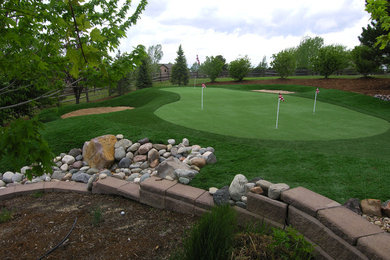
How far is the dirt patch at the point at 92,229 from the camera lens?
242 centimetres

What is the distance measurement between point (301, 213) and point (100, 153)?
4140 mm

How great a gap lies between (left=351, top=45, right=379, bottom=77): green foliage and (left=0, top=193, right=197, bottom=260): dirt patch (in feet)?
60.9

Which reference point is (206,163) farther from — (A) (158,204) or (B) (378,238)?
(B) (378,238)

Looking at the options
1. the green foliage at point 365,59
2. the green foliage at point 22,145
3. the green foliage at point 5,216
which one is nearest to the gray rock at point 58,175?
the green foliage at point 5,216

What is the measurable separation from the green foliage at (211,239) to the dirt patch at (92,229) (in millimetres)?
567

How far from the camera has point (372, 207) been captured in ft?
8.72

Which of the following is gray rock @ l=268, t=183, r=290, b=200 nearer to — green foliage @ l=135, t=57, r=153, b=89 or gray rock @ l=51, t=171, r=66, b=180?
gray rock @ l=51, t=171, r=66, b=180

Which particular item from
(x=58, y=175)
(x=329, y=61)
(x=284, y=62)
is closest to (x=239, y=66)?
(x=284, y=62)

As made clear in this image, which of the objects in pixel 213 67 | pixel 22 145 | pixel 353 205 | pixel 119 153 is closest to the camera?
pixel 22 145

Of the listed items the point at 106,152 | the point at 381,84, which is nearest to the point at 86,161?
the point at 106,152

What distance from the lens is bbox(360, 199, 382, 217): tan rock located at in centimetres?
263

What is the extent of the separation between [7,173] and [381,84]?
19.8 metres

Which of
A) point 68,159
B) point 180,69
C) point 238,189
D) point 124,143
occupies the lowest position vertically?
point 68,159

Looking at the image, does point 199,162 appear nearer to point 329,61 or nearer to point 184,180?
point 184,180
